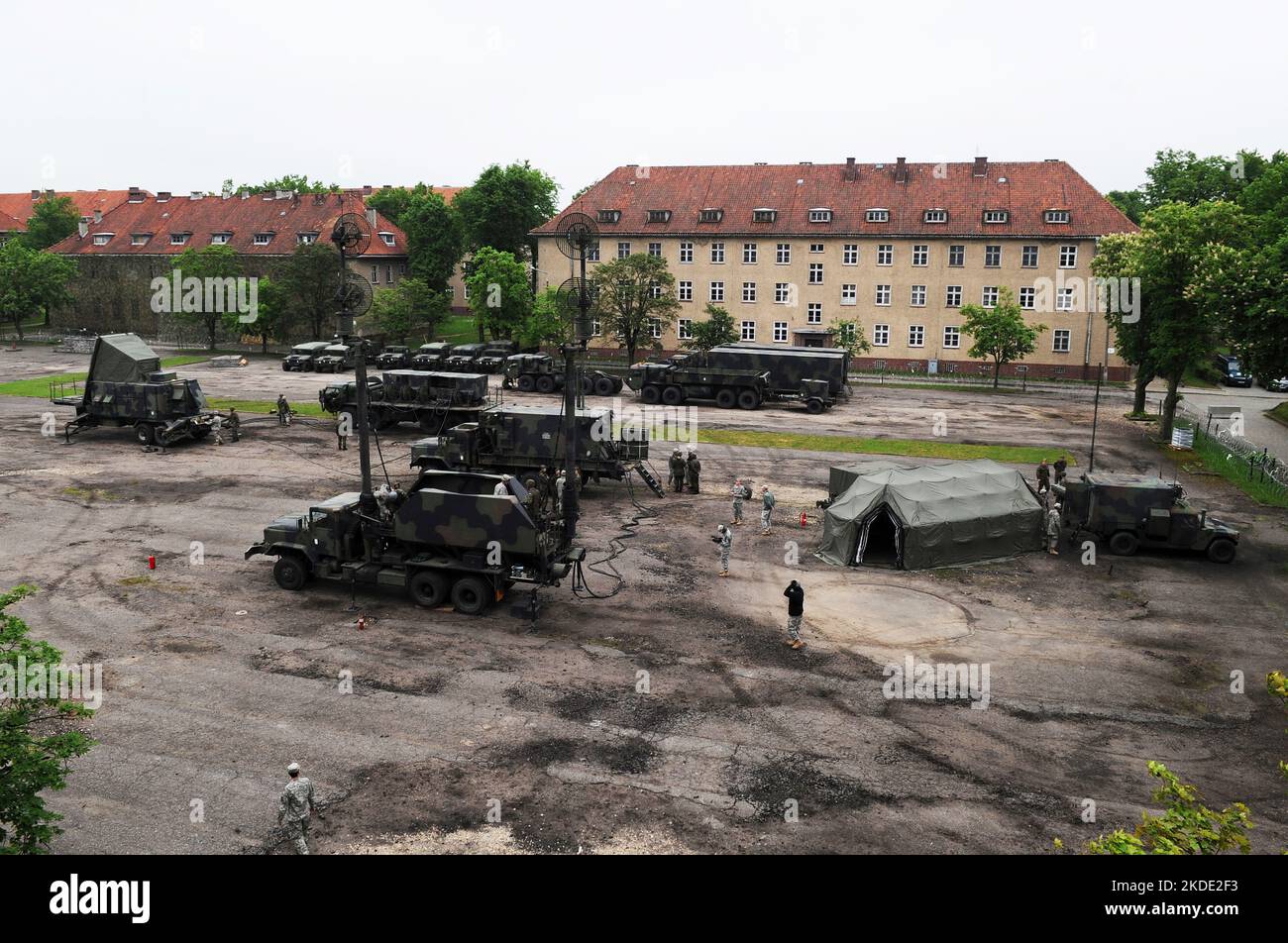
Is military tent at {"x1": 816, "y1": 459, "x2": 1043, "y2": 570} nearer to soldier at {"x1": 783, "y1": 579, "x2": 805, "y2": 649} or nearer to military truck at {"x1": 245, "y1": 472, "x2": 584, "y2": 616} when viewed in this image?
soldier at {"x1": 783, "y1": 579, "x2": 805, "y2": 649}

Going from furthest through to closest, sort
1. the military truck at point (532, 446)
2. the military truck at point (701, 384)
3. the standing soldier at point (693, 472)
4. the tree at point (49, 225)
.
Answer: the tree at point (49, 225) → the military truck at point (701, 384) → the military truck at point (532, 446) → the standing soldier at point (693, 472)

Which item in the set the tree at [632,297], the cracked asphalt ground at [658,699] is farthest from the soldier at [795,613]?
the tree at [632,297]

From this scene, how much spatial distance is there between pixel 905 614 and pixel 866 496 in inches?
193

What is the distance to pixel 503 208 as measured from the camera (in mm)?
80938

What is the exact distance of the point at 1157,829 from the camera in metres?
7.95

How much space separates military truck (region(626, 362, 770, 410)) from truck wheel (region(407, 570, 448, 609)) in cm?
3085

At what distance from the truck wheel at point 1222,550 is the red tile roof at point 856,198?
4155 centimetres

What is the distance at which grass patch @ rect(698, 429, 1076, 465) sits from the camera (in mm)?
39375

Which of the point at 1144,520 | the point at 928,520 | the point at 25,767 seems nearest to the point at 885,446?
the point at 1144,520

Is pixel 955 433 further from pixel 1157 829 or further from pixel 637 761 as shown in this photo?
pixel 1157 829

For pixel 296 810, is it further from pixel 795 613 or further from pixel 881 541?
pixel 881 541

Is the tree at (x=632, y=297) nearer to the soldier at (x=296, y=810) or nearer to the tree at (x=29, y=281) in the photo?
the tree at (x=29, y=281)

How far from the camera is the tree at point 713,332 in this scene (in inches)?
2576
